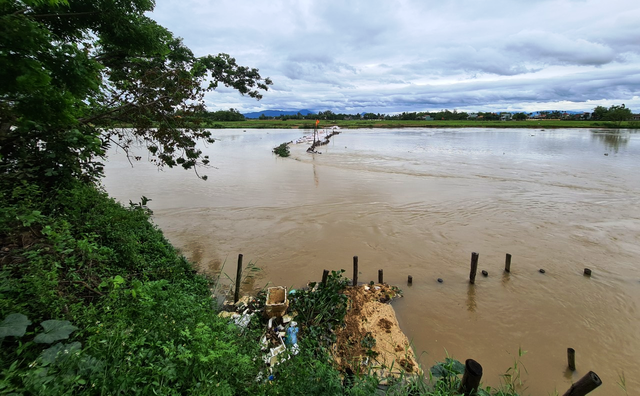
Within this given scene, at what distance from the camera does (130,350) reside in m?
2.82

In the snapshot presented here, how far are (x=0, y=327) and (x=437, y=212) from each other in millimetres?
14332

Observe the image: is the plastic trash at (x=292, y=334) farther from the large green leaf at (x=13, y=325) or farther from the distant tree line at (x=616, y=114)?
the distant tree line at (x=616, y=114)

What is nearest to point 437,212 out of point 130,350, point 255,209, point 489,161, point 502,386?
point 255,209

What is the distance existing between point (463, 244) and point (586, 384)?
8.21 meters

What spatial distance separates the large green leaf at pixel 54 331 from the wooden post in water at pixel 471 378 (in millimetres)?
3770

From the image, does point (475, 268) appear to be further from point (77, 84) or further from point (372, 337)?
point (77, 84)

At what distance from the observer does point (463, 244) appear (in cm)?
1066

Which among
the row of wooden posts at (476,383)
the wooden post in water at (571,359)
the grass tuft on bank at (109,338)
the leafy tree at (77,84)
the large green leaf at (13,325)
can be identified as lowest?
the wooden post in water at (571,359)

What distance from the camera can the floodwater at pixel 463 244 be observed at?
6.01 metres

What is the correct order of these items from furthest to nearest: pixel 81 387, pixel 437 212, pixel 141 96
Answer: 1. pixel 437 212
2. pixel 141 96
3. pixel 81 387

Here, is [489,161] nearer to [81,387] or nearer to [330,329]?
[330,329]

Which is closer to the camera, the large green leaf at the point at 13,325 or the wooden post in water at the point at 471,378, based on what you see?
the large green leaf at the point at 13,325

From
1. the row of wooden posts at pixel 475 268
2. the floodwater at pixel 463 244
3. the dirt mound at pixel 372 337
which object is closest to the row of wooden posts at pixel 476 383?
the dirt mound at pixel 372 337

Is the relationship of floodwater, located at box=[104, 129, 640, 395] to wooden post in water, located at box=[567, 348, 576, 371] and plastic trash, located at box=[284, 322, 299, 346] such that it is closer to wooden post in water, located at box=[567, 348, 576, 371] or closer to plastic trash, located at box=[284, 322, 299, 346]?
wooden post in water, located at box=[567, 348, 576, 371]
